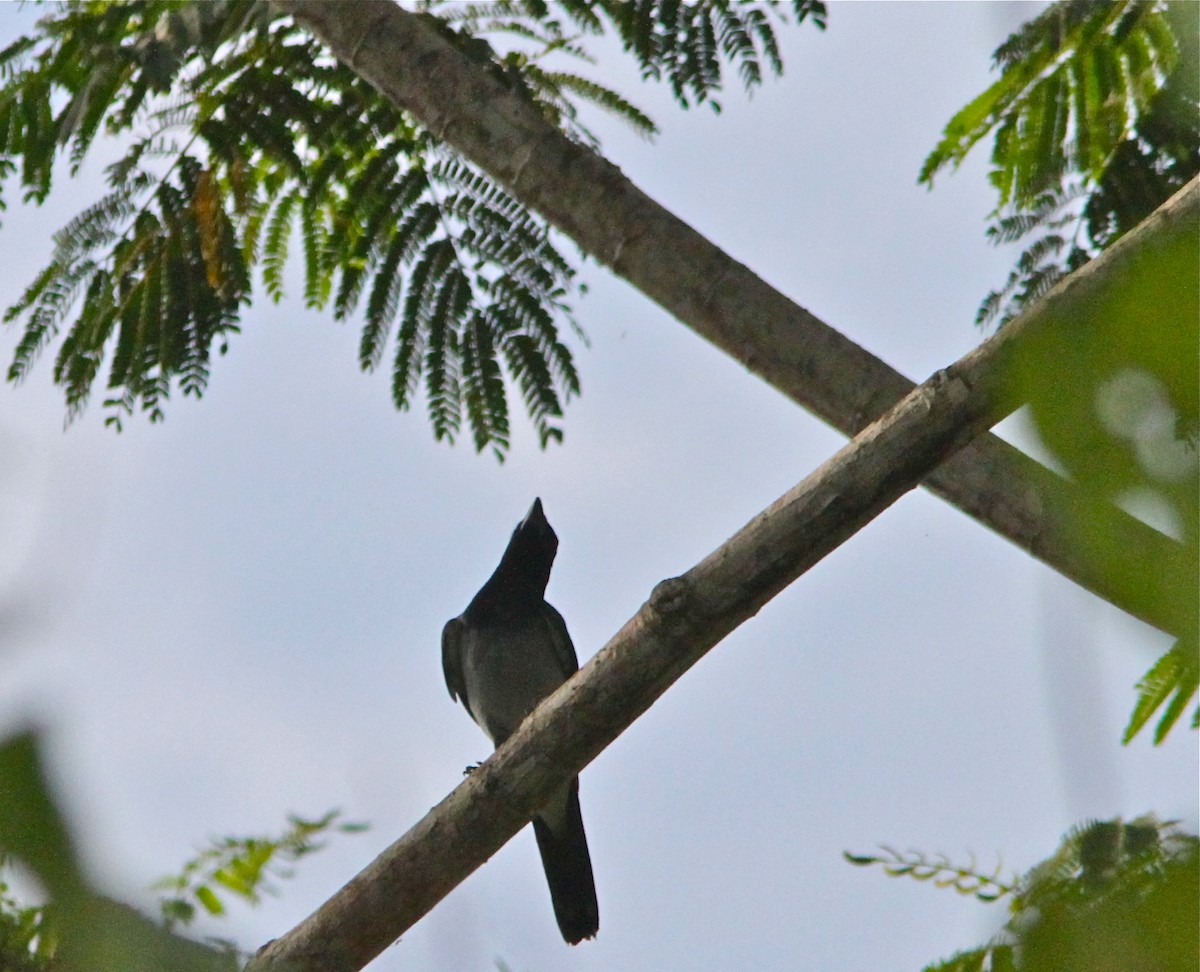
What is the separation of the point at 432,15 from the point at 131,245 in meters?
1.44

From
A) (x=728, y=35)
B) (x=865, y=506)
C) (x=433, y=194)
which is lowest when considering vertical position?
(x=865, y=506)

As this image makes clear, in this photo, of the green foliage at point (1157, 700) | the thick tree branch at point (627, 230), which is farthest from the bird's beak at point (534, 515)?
the green foliage at point (1157, 700)

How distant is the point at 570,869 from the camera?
5.36 metres

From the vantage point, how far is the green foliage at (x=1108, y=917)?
702mm

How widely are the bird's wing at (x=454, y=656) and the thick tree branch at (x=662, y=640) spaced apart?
2.73 metres

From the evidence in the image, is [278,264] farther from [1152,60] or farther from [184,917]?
[184,917]

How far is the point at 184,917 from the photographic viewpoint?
73cm

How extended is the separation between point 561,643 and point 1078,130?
3001mm

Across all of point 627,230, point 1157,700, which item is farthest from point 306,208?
point 1157,700

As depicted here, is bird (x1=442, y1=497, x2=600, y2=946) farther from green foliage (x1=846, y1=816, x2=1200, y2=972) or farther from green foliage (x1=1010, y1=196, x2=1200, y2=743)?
green foliage (x1=1010, y1=196, x2=1200, y2=743)

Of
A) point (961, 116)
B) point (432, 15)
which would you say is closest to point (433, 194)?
point (432, 15)

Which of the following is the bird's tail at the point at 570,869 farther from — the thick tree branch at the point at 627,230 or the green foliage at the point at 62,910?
the green foliage at the point at 62,910

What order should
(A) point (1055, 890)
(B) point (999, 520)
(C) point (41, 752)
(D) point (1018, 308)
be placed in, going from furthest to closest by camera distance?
(D) point (1018, 308), (B) point (999, 520), (A) point (1055, 890), (C) point (41, 752)

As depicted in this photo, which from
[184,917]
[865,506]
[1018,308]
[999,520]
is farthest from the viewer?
[1018,308]
